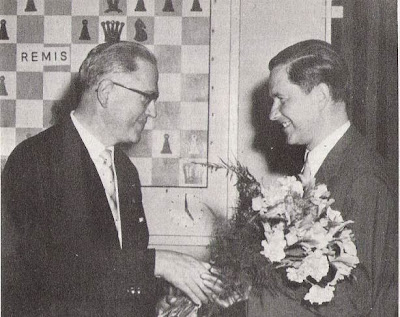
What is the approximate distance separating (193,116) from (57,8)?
0.53 metres

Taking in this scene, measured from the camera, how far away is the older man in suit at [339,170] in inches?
42.9

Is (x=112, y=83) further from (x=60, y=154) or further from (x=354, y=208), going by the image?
(x=354, y=208)

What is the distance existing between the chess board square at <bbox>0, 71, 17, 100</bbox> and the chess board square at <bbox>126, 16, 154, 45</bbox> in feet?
1.24

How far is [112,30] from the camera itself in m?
1.67

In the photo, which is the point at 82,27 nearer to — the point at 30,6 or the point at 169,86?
the point at 30,6

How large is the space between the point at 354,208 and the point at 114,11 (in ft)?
3.14

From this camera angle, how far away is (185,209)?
5.53 ft

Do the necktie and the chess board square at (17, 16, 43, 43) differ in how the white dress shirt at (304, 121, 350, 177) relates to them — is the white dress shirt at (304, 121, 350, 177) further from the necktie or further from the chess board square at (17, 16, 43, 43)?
the chess board square at (17, 16, 43, 43)

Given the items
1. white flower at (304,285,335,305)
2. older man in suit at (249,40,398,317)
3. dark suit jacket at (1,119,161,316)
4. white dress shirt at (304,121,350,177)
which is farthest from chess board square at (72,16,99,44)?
white flower at (304,285,335,305)

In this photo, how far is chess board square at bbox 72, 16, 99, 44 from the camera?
1.65m

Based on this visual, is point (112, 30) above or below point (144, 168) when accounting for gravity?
above

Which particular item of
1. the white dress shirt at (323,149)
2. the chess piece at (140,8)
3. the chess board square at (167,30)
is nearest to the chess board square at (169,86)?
the chess board square at (167,30)

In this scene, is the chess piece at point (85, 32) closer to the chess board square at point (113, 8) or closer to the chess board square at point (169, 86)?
the chess board square at point (113, 8)

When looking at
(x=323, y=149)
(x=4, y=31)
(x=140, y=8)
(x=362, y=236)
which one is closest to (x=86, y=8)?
(x=140, y=8)
